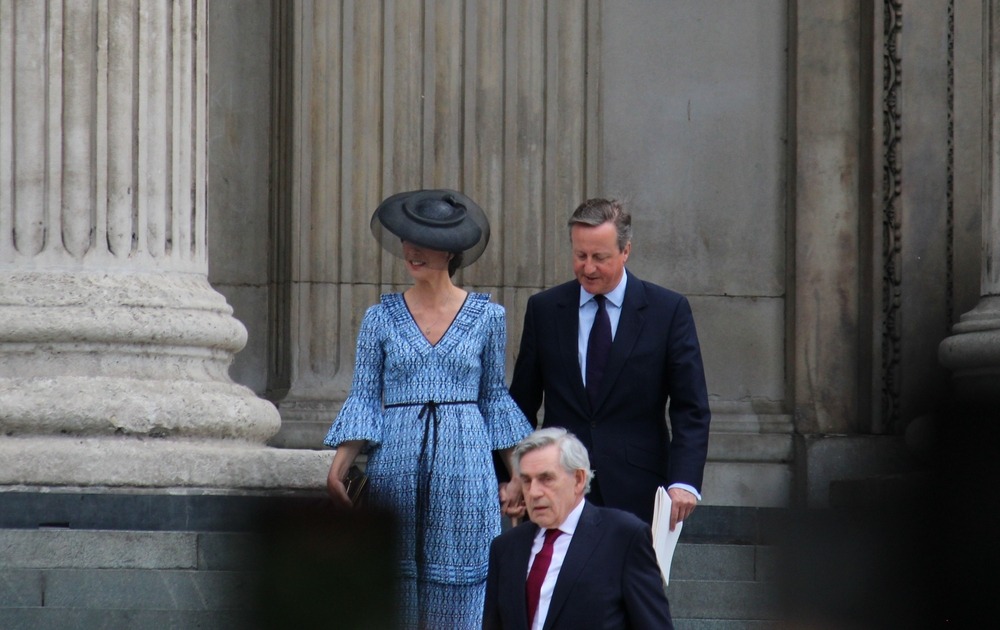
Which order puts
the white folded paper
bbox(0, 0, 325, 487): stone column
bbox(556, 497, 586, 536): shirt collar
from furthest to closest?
bbox(0, 0, 325, 487): stone column, the white folded paper, bbox(556, 497, 586, 536): shirt collar

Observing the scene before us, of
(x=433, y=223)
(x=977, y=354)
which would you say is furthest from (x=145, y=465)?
(x=977, y=354)

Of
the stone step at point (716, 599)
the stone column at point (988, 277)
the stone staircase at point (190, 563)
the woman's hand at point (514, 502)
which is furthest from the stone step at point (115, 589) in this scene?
the stone column at point (988, 277)

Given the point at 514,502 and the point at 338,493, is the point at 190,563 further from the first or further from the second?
the point at 514,502

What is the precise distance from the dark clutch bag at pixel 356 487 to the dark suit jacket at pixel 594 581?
1.03m

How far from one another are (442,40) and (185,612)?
17.6ft

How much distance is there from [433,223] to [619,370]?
32.2 inches

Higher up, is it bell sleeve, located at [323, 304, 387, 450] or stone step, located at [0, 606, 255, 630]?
bell sleeve, located at [323, 304, 387, 450]

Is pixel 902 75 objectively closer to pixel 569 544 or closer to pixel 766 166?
pixel 766 166

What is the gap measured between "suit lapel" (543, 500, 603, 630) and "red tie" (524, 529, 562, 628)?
6 cm

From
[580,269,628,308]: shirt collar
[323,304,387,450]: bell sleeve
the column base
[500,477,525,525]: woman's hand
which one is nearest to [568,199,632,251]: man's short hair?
[580,269,628,308]: shirt collar

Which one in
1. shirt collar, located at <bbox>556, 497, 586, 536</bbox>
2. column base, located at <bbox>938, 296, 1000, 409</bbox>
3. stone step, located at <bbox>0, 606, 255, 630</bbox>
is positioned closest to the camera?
shirt collar, located at <bbox>556, 497, 586, 536</bbox>

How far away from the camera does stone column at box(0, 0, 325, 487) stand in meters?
8.00

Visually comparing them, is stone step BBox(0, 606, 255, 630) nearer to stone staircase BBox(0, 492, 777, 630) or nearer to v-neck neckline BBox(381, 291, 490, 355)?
stone staircase BBox(0, 492, 777, 630)

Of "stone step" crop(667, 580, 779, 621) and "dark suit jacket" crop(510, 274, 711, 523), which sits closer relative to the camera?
"dark suit jacket" crop(510, 274, 711, 523)
